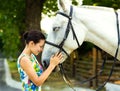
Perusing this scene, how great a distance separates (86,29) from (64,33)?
9.2 inches

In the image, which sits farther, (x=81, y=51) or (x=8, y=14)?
(x=8, y=14)

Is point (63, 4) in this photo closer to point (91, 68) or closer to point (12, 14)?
point (91, 68)

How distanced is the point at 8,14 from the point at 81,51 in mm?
3764

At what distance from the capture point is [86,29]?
14.1ft

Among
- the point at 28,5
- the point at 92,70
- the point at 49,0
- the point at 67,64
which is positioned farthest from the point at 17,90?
the point at 49,0

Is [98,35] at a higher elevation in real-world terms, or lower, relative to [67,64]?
higher

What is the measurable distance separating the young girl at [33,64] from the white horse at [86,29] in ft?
0.71

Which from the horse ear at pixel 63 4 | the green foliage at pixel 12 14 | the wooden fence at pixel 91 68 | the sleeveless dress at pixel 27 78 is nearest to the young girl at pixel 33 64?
the sleeveless dress at pixel 27 78

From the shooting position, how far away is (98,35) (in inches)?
169

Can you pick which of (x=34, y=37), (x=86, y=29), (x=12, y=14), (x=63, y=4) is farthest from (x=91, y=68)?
(x=34, y=37)

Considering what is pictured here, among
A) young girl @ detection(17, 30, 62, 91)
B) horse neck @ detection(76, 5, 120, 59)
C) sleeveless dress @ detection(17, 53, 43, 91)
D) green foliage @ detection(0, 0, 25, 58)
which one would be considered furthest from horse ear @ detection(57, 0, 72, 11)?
green foliage @ detection(0, 0, 25, 58)

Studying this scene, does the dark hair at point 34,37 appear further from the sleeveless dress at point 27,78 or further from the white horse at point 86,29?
the white horse at point 86,29

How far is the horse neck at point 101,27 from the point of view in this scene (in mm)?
4262

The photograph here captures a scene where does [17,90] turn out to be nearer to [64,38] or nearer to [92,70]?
[92,70]
